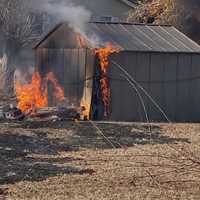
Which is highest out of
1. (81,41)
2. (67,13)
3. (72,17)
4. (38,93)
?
(67,13)

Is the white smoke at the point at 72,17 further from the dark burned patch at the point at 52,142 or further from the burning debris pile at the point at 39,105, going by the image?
the dark burned patch at the point at 52,142

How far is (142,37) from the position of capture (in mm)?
18359

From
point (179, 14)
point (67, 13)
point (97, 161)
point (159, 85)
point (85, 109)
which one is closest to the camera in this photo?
point (97, 161)

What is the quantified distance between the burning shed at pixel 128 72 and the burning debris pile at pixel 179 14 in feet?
12.6

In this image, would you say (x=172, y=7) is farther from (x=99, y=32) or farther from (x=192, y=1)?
(x=99, y=32)

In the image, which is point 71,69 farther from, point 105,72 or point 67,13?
point 67,13

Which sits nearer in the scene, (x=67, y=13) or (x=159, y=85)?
(x=159, y=85)

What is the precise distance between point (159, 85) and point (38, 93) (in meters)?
3.66

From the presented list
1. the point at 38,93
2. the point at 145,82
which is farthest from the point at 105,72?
the point at 38,93

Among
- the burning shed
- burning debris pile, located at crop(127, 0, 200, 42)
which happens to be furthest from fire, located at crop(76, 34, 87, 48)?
burning debris pile, located at crop(127, 0, 200, 42)

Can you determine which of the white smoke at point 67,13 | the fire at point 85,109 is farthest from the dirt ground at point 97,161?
the white smoke at point 67,13

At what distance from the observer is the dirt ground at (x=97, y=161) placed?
8.68 meters

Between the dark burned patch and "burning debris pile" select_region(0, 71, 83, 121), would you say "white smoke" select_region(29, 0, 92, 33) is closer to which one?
"burning debris pile" select_region(0, 71, 83, 121)

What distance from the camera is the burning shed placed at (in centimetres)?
1695
